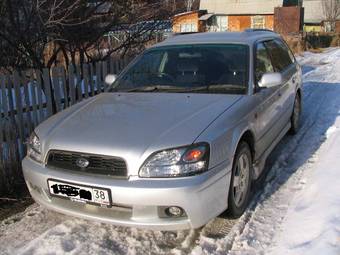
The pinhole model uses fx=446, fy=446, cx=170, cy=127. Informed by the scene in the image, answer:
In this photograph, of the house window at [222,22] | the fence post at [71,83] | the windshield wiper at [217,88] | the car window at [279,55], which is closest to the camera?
the windshield wiper at [217,88]

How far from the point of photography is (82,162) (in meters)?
3.40

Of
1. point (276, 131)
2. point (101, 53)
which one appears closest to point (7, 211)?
point (276, 131)

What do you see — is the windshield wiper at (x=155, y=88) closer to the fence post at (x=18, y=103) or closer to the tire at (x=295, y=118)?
the fence post at (x=18, y=103)

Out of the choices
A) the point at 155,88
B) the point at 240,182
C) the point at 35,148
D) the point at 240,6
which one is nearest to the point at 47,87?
the point at 155,88

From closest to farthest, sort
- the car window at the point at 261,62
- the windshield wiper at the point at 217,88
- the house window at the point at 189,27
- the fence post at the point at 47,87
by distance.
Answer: the windshield wiper at the point at 217,88, the car window at the point at 261,62, the fence post at the point at 47,87, the house window at the point at 189,27

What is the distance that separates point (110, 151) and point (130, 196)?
371 millimetres

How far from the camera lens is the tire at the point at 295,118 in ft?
21.2

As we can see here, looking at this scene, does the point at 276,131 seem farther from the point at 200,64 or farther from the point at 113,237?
the point at 113,237

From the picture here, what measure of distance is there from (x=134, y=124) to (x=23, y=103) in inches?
92.1

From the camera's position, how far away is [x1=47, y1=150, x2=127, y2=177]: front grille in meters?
3.28

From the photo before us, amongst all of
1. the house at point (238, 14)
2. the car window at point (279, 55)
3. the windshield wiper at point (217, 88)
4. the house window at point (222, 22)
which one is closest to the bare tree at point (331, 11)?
the house at point (238, 14)

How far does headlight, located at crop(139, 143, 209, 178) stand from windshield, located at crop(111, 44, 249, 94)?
3.99ft

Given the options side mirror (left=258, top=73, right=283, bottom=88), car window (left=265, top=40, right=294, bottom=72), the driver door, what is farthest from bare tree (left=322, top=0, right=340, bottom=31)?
side mirror (left=258, top=73, right=283, bottom=88)

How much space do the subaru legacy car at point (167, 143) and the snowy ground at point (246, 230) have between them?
25cm
